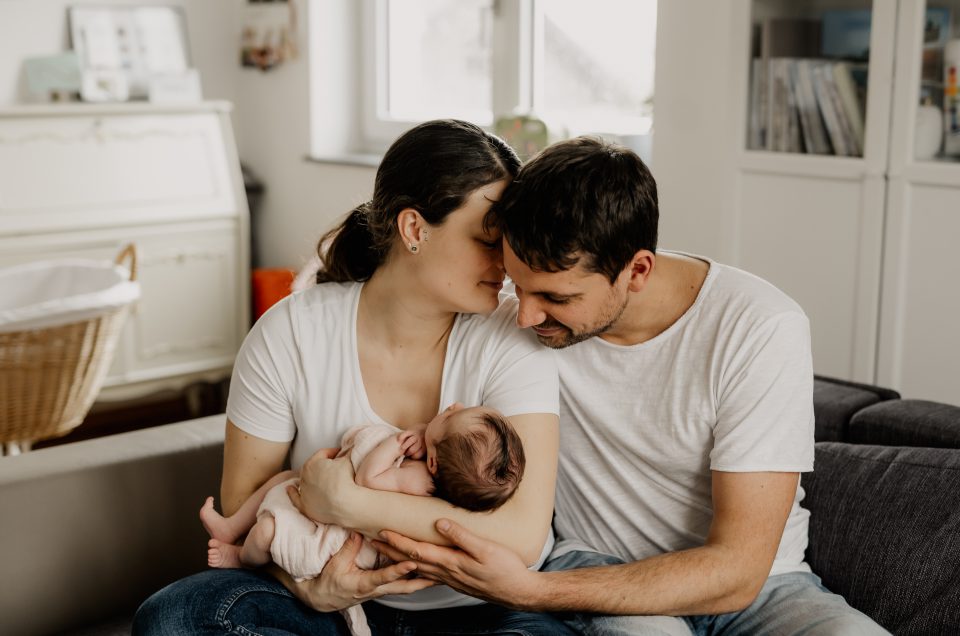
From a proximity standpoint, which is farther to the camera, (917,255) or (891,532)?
(917,255)

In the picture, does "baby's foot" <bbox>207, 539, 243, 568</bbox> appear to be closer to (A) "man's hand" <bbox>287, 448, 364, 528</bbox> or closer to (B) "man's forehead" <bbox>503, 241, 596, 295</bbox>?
(A) "man's hand" <bbox>287, 448, 364, 528</bbox>

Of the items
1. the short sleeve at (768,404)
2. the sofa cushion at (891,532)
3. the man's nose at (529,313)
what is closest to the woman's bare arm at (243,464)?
the man's nose at (529,313)

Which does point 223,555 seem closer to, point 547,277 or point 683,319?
point 547,277

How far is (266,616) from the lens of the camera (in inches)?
60.2

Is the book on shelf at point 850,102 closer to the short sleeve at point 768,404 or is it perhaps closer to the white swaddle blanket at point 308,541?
the short sleeve at point 768,404

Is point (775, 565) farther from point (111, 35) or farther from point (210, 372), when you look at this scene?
point (111, 35)

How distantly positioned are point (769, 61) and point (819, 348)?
2.39ft

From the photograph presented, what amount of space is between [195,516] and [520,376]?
0.69 metres

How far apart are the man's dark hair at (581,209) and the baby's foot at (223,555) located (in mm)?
623

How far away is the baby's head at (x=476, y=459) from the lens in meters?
1.49

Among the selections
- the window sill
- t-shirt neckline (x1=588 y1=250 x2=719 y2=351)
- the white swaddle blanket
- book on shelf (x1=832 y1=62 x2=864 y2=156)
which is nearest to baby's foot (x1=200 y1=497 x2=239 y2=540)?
the white swaddle blanket

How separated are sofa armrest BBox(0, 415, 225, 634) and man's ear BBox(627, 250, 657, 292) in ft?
2.75

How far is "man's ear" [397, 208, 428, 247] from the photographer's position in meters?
1.60

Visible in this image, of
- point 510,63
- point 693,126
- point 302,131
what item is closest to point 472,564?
point 693,126
